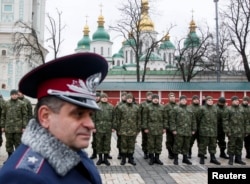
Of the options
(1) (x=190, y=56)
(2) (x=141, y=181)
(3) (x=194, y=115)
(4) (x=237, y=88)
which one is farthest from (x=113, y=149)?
(1) (x=190, y=56)

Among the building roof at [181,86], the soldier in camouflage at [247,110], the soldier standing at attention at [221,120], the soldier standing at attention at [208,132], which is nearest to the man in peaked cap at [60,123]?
the soldier standing at attention at [208,132]

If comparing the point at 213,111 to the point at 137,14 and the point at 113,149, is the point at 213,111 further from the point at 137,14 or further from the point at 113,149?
the point at 137,14

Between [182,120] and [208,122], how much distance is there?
69 cm

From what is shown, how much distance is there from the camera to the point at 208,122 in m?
9.43

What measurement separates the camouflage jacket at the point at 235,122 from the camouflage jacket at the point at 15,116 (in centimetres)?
499

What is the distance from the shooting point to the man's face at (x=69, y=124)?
1.49m

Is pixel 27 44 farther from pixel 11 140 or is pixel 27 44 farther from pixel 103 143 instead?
pixel 103 143

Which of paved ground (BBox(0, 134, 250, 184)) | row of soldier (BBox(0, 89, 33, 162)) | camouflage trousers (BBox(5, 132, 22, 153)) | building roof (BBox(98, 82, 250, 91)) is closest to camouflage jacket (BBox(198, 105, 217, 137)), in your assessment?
paved ground (BBox(0, 134, 250, 184))

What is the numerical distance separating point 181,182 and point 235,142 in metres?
2.96

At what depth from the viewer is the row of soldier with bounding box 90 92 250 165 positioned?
919 centimetres

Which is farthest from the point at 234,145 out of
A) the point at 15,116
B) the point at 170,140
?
the point at 15,116

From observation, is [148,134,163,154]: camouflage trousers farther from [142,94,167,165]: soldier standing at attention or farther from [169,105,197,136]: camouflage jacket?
[169,105,197,136]: camouflage jacket

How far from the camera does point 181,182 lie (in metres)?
6.99

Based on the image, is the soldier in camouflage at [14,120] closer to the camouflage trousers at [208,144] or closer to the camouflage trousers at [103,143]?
the camouflage trousers at [103,143]
